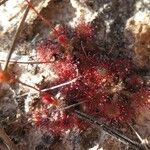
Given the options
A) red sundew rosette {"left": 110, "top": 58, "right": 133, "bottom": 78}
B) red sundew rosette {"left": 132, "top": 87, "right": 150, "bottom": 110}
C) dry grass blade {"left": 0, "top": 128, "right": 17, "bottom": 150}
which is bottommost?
red sundew rosette {"left": 132, "top": 87, "right": 150, "bottom": 110}

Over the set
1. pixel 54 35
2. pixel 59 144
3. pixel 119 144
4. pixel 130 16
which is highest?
pixel 54 35

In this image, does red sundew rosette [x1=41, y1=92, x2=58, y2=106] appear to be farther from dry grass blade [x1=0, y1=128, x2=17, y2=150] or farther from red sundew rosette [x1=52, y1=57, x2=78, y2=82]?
dry grass blade [x1=0, y1=128, x2=17, y2=150]

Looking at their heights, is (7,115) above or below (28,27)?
below

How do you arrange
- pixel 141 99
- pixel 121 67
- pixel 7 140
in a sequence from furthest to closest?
1. pixel 121 67
2. pixel 141 99
3. pixel 7 140

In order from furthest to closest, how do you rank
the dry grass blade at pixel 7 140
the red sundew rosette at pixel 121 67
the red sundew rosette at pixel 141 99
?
the red sundew rosette at pixel 121 67
the red sundew rosette at pixel 141 99
the dry grass blade at pixel 7 140

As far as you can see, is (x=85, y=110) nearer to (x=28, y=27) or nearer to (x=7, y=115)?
(x=7, y=115)

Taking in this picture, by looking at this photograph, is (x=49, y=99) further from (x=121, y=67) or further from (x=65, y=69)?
(x=121, y=67)

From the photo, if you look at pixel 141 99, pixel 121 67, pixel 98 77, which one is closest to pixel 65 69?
pixel 98 77

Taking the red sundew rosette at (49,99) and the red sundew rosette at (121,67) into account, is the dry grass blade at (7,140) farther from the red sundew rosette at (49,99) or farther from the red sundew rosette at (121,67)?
the red sundew rosette at (121,67)

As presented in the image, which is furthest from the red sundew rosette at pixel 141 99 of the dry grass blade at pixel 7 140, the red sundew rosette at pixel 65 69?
the dry grass blade at pixel 7 140

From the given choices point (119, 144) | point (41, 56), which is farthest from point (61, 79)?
point (119, 144)

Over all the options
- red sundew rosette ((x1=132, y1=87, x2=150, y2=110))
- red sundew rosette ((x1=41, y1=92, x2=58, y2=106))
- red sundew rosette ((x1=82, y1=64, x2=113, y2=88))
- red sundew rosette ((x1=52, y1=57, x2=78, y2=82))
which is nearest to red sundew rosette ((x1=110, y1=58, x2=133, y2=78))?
red sundew rosette ((x1=82, y1=64, x2=113, y2=88))
